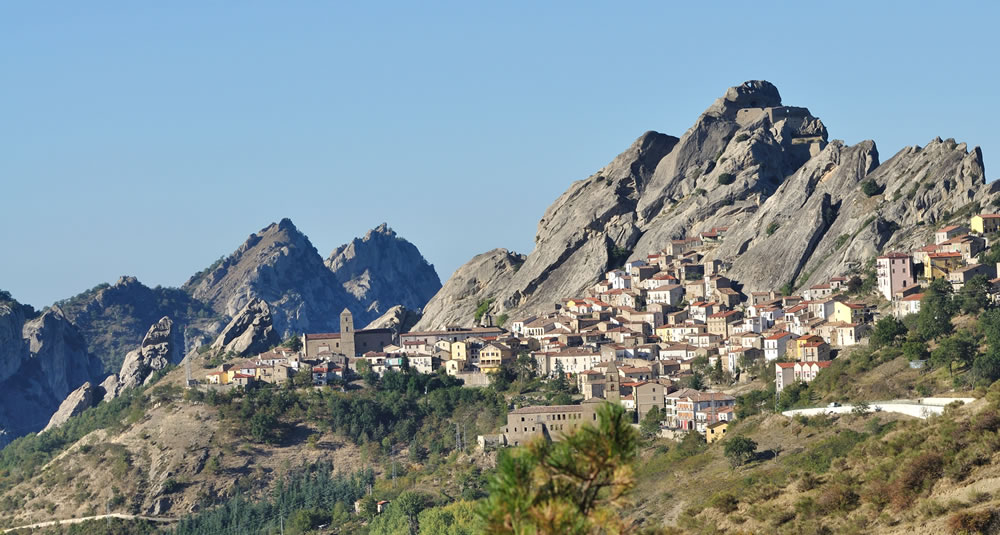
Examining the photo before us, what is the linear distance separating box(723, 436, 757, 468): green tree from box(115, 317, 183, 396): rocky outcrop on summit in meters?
68.2

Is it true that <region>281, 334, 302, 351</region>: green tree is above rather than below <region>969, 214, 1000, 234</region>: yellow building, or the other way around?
below

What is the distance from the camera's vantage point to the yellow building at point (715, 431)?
82000 millimetres

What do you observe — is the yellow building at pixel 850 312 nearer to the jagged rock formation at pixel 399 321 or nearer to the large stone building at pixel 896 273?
the large stone building at pixel 896 273

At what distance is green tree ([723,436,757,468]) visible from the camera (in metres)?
73.4

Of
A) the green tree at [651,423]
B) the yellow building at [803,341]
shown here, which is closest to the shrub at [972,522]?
the green tree at [651,423]

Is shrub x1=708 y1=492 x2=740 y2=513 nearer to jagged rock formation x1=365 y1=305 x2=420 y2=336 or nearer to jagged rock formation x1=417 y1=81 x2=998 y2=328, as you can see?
jagged rock formation x1=417 y1=81 x2=998 y2=328

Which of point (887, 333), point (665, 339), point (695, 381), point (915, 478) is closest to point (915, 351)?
point (887, 333)

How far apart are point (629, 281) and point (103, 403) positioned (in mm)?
46076

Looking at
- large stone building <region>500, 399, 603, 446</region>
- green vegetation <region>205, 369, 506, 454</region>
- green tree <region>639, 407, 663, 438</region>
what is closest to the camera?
green tree <region>639, 407, 663, 438</region>

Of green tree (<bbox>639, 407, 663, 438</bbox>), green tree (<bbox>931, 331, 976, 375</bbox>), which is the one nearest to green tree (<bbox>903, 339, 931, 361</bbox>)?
green tree (<bbox>931, 331, 976, 375</bbox>)

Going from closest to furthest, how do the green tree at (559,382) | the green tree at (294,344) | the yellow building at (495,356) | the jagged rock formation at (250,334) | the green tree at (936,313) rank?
1. the green tree at (936,313)
2. the green tree at (559,382)
3. the yellow building at (495,356)
4. the green tree at (294,344)
5. the jagged rock formation at (250,334)

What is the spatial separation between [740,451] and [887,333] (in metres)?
15.2

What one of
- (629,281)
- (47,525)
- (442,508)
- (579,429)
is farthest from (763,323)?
(579,429)

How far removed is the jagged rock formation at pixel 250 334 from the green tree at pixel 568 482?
101418 mm
